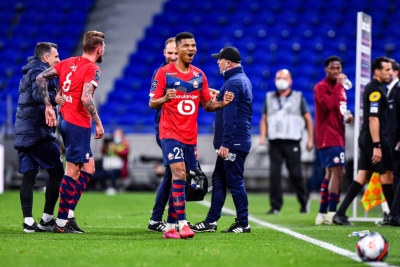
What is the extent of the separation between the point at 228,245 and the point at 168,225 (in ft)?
3.14

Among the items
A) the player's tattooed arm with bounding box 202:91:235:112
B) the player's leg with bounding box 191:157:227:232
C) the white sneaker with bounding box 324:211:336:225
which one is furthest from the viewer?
the white sneaker with bounding box 324:211:336:225

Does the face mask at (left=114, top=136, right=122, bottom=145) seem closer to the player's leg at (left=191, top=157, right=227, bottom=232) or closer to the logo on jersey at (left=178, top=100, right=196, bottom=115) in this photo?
the player's leg at (left=191, top=157, right=227, bottom=232)

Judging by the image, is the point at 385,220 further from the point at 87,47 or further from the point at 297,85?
the point at 297,85

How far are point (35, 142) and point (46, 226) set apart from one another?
0.90 metres

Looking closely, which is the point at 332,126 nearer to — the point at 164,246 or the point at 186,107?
the point at 186,107

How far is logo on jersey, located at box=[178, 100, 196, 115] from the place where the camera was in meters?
7.65

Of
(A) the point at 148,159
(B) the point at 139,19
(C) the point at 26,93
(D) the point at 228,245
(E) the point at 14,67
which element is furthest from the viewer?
(B) the point at 139,19

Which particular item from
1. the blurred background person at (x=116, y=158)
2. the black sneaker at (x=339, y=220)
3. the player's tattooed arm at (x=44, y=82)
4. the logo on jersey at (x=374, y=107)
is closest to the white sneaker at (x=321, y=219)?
the black sneaker at (x=339, y=220)

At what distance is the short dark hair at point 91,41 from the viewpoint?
322 inches

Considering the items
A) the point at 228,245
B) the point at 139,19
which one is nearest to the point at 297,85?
the point at 139,19

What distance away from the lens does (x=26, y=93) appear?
849cm

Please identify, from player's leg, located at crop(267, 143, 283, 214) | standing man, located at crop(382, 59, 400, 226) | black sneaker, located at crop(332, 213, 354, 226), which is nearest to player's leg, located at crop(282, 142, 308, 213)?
player's leg, located at crop(267, 143, 283, 214)

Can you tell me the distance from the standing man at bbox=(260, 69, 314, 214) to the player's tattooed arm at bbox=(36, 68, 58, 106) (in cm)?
543

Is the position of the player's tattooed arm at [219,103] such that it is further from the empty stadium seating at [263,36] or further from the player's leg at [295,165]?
the empty stadium seating at [263,36]
